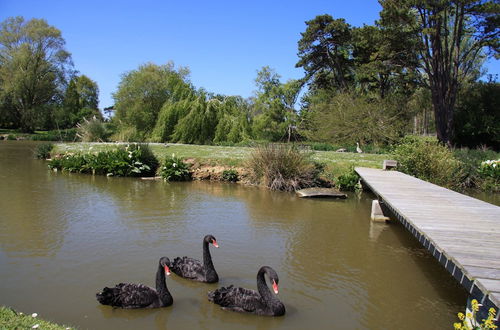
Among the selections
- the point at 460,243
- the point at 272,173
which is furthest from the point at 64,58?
the point at 460,243

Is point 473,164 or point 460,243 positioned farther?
point 473,164

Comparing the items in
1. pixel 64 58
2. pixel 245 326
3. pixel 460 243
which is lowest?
pixel 245 326

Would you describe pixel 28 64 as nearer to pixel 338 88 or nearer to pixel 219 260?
pixel 338 88

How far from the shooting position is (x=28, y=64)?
45.0 m

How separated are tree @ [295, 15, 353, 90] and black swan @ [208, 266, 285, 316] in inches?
1250

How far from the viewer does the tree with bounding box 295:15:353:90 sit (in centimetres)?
3384

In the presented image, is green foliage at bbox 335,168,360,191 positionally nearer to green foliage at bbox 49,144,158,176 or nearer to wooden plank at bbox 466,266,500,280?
green foliage at bbox 49,144,158,176

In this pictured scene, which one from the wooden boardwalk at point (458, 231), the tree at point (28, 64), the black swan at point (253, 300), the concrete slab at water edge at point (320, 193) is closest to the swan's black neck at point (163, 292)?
the black swan at point (253, 300)

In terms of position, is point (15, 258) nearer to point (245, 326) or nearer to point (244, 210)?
point (245, 326)

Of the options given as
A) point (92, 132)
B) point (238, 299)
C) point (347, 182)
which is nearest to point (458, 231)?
point (238, 299)

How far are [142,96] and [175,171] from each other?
19.6 meters

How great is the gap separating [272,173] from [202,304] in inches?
408

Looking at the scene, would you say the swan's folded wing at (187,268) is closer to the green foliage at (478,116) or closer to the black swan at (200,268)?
the black swan at (200,268)

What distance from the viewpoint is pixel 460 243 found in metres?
5.00
